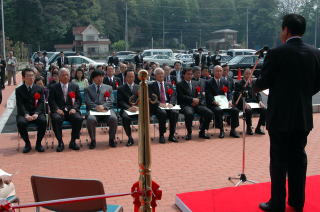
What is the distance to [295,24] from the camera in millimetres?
3953

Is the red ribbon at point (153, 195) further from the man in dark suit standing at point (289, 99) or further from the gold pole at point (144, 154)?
the man in dark suit standing at point (289, 99)

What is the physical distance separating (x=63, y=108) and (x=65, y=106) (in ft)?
0.21

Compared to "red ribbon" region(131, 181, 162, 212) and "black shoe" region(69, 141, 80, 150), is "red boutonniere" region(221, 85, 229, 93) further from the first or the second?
"red ribbon" region(131, 181, 162, 212)

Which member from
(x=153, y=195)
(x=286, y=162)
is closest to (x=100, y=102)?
(x=286, y=162)

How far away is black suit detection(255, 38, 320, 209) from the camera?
3.91 metres

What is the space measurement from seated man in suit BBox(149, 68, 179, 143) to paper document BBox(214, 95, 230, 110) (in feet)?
3.37

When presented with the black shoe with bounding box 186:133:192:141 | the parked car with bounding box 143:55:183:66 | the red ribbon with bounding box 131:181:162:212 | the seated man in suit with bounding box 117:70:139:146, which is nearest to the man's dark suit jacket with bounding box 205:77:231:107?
the black shoe with bounding box 186:133:192:141

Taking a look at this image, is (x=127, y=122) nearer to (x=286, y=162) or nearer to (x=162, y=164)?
(x=162, y=164)

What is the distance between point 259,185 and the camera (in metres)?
5.18

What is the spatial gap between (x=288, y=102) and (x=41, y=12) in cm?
6641

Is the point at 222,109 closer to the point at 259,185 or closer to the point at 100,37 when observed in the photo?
the point at 259,185

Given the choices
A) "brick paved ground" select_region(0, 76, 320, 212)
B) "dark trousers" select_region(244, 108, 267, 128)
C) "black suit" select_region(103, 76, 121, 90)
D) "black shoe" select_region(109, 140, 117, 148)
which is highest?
"black suit" select_region(103, 76, 121, 90)

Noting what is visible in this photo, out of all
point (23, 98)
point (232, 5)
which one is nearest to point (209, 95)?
point (23, 98)

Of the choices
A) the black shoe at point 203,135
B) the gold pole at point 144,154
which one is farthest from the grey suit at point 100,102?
the gold pole at point 144,154
